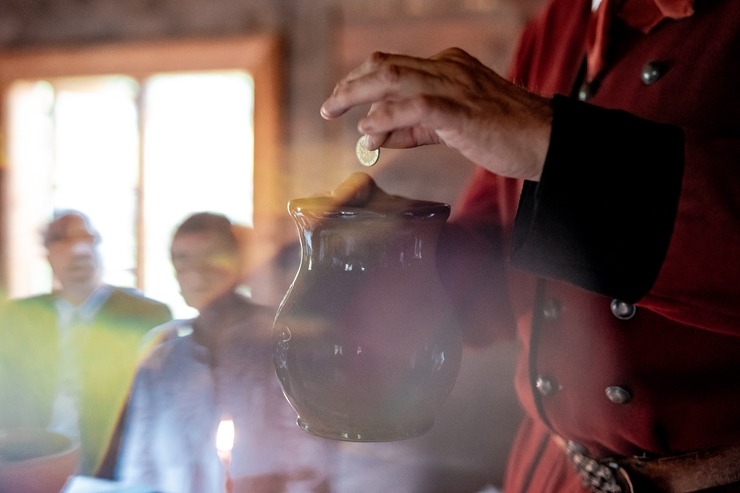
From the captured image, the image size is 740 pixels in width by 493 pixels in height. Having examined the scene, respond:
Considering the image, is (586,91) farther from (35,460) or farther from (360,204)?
(35,460)

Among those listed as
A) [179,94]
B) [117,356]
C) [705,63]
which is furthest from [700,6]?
[179,94]

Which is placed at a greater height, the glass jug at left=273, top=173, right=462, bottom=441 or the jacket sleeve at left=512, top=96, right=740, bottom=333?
the jacket sleeve at left=512, top=96, right=740, bottom=333

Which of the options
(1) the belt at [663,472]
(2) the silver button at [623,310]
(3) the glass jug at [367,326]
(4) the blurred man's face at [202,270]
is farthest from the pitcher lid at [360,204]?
(4) the blurred man's face at [202,270]

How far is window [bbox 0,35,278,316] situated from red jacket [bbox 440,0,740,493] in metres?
1.66

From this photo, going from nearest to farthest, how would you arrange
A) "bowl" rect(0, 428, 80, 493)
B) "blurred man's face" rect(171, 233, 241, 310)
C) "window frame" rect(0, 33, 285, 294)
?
"bowl" rect(0, 428, 80, 493), "blurred man's face" rect(171, 233, 241, 310), "window frame" rect(0, 33, 285, 294)

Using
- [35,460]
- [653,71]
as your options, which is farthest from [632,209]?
[35,460]

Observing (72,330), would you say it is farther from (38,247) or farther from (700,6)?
(700,6)

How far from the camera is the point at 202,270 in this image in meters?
1.40

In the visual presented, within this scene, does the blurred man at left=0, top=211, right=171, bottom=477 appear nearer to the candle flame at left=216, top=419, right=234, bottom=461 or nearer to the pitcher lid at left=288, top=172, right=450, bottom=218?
the candle flame at left=216, top=419, right=234, bottom=461

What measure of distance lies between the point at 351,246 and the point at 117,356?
1704 mm

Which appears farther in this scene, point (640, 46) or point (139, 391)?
point (139, 391)

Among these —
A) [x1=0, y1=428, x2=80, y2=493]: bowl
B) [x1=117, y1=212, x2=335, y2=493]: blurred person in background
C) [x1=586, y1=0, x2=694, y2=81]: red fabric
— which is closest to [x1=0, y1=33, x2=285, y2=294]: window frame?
[x1=117, y1=212, x2=335, y2=493]: blurred person in background

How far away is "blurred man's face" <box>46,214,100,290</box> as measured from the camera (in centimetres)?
213

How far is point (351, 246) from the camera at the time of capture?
0.50m
